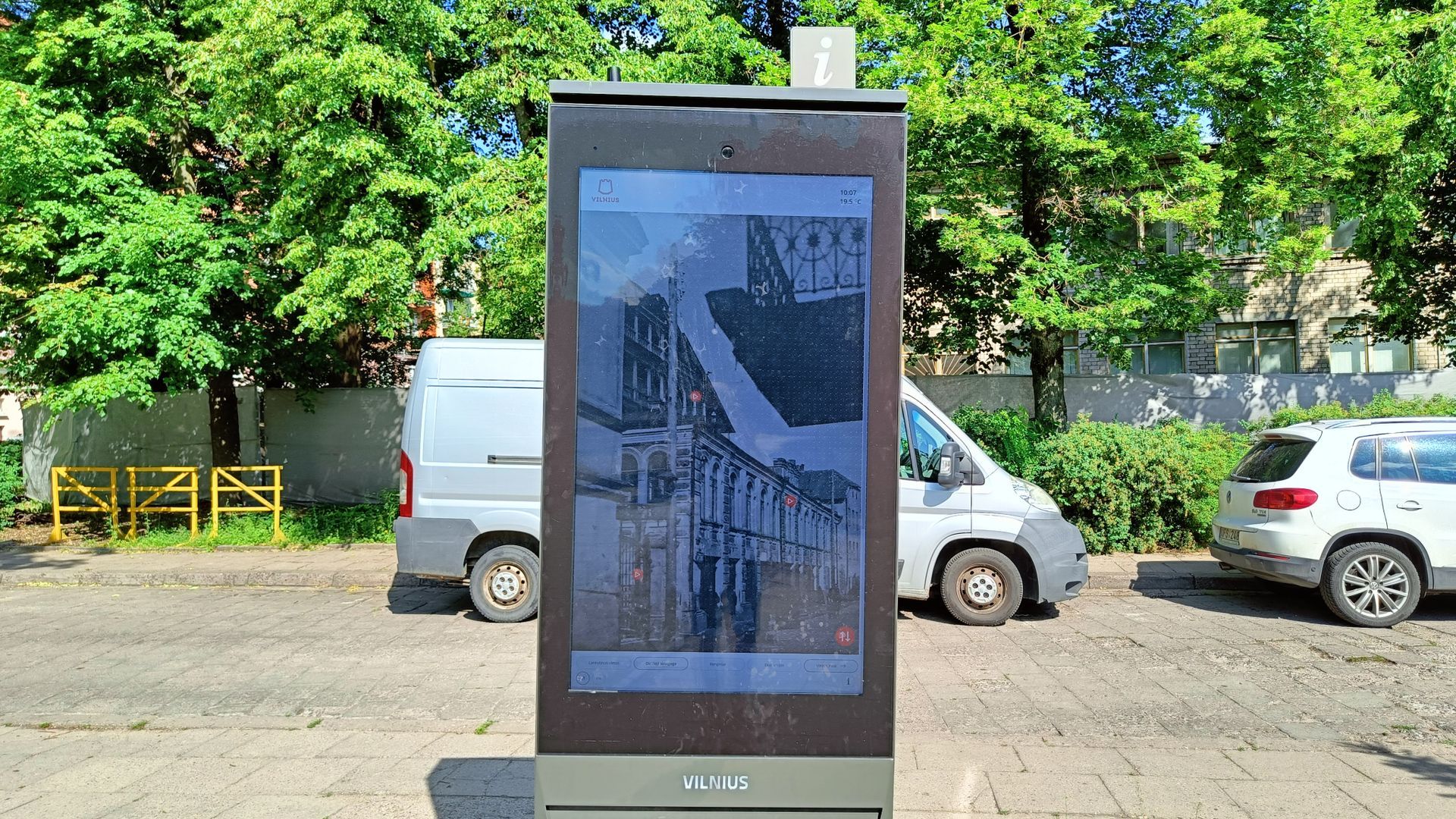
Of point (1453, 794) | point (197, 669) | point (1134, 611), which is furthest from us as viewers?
point (1134, 611)

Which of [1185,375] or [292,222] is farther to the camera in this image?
[1185,375]

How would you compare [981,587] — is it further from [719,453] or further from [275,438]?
[275,438]

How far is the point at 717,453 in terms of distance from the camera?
8.13ft

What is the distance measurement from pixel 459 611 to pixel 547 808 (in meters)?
7.41

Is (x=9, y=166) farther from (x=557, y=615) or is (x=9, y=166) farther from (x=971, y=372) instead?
(x=971, y=372)

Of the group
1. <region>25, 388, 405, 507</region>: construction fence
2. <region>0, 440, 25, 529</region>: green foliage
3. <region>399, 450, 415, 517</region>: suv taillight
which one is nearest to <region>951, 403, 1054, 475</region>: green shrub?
<region>399, 450, 415, 517</region>: suv taillight

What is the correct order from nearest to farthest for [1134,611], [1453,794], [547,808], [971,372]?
[547,808] < [1453,794] < [1134,611] < [971,372]

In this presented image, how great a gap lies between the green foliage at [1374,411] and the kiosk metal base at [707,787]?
12970mm

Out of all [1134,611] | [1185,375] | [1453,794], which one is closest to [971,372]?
[1185,375]

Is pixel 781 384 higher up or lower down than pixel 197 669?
higher up

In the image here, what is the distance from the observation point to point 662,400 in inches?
98.0

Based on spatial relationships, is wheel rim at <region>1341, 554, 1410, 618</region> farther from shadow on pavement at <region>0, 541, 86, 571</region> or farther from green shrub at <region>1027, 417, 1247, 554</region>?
shadow on pavement at <region>0, 541, 86, 571</region>

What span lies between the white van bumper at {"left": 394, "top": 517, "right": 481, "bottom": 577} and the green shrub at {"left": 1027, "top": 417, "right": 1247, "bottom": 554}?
708 cm

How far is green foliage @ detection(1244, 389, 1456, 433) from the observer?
13.5 m
